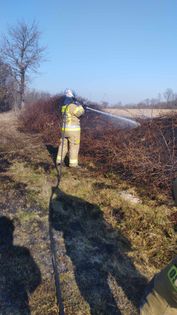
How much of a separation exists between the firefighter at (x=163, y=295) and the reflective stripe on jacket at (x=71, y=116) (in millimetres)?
5620

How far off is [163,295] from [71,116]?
5829 millimetres

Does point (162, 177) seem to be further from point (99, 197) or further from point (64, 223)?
point (64, 223)

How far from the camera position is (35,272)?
3836 millimetres

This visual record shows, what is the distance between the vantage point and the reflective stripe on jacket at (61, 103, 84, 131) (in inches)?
298

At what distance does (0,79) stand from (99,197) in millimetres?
23467

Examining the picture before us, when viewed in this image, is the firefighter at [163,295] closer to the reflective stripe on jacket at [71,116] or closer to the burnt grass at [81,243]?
the burnt grass at [81,243]

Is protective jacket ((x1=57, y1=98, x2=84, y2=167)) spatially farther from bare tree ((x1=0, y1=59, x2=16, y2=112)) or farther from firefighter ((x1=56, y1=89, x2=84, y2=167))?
bare tree ((x1=0, y1=59, x2=16, y2=112))

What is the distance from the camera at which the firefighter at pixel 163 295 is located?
211cm

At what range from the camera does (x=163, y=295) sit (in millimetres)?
2184

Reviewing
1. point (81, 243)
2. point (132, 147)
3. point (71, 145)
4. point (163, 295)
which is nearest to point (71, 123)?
point (71, 145)

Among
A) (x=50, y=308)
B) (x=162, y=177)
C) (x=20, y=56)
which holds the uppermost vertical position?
(x=20, y=56)

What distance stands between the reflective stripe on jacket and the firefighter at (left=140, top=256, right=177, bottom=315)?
5620 mm

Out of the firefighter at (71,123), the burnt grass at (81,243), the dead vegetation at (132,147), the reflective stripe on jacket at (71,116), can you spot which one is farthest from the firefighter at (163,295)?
the reflective stripe on jacket at (71,116)

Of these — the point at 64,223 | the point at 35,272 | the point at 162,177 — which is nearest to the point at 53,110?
the point at 162,177
